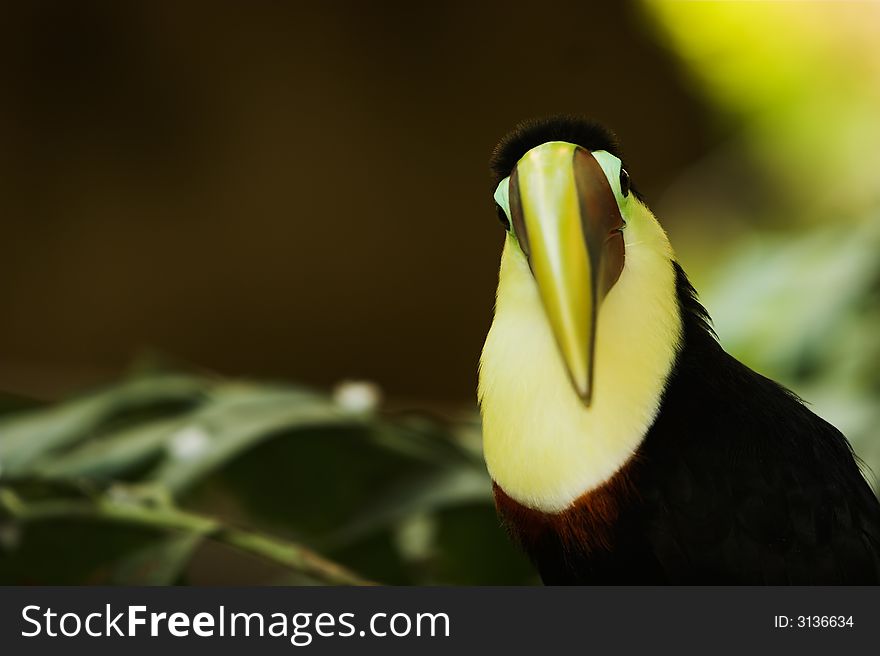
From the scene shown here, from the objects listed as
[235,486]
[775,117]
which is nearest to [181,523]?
[235,486]

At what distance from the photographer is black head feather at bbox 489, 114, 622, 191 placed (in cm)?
44

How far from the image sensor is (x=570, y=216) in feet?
1.35

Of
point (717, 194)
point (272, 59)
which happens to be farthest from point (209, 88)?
point (717, 194)

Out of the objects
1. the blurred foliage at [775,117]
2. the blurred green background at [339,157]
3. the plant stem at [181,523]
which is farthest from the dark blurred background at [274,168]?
the plant stem at [181,523]

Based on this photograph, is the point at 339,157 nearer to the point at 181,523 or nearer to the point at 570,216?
the point at 181,523

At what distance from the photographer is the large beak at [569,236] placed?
38 cm

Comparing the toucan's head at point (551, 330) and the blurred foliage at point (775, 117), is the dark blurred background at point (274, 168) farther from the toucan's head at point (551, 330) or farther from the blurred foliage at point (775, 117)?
the toucan's head at point (551, 330)

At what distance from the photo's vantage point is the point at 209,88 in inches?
106

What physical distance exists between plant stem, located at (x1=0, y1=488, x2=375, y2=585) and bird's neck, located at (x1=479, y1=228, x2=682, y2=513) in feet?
0.61

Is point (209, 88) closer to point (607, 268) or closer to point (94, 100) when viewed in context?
point (94, 100)

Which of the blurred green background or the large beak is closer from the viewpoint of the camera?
the large beak

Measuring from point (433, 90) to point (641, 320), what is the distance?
231cm

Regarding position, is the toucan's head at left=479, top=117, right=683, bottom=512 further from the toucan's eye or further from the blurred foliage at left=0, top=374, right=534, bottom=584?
the blurred foliage at left=0, top=374, right=534, bottom=584

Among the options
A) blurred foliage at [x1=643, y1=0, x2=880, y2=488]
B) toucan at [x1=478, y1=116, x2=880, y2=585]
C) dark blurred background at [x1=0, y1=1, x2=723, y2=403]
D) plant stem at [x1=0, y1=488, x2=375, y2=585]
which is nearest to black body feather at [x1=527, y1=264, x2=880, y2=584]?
toucan at [x1=478, y1=116, x2=880, y2=585]
